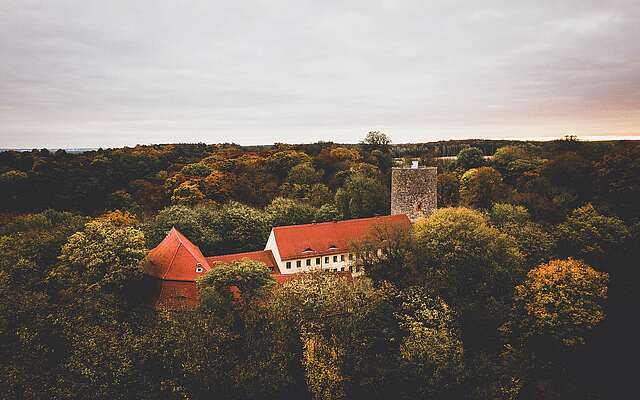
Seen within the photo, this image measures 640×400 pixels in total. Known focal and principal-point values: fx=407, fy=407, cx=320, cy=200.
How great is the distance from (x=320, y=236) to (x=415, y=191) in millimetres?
7478

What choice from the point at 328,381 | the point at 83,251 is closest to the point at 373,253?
the point at 328,381

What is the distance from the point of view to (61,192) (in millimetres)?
39281

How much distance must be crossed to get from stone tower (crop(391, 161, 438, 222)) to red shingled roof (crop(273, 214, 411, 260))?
80 centimetres

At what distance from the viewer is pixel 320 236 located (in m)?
27.0

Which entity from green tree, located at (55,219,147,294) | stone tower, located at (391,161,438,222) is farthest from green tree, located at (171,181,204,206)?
green tree, located at (55,219,147,294)

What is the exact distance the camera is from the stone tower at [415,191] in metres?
28.2

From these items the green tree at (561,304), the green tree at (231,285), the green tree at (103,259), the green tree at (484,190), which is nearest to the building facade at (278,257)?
the green tree at (103,259)

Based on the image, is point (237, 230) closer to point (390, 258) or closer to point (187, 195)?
point (187, 195)

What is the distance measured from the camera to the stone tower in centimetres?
2825

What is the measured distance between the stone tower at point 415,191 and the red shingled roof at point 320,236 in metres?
0.80

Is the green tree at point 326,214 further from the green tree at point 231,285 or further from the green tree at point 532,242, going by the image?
the green tree at point 231,285

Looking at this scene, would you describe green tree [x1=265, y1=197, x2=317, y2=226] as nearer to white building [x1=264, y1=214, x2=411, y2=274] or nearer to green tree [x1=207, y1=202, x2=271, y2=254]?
green tree [x1=207, y1=202, x2=271, y2=254]

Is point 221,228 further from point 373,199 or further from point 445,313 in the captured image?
point 445,313

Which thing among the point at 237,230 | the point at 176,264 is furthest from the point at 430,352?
the point at 237,230
